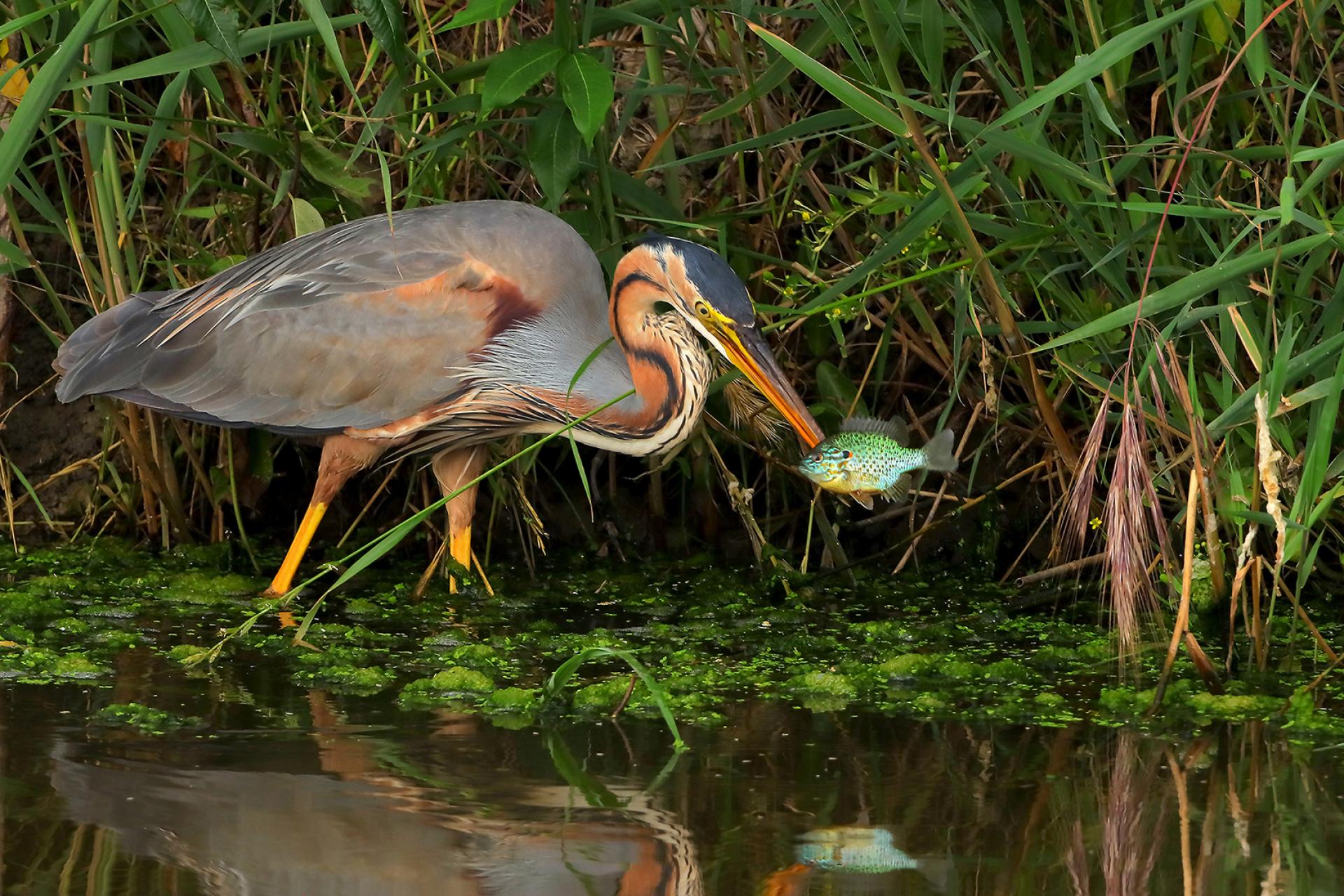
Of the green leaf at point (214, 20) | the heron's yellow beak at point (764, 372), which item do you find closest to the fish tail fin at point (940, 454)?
the heron's yellow beak at point (764, 372)

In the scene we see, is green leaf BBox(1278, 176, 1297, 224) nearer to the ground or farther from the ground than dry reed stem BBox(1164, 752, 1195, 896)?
farther from the ground

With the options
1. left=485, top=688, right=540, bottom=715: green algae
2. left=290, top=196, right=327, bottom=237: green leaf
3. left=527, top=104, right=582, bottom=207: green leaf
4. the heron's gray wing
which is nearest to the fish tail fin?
left=485, top=688, right=540, bottom=715: green algae

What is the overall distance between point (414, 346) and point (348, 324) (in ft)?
0.66

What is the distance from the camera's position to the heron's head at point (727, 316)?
157 inches

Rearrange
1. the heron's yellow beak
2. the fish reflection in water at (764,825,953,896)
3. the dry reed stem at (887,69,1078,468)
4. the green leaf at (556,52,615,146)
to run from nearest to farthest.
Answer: the fish reflection in water at (764,825,953,896), the dry reed stem at (887,69,1078,468), the green leaf at (556,52,615,146), the heron's yellow beak

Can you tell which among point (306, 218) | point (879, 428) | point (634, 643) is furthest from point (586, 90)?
point (634, 643)

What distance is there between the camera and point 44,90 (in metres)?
3.27

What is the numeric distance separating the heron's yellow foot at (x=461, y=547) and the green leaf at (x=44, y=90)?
1.73 metres

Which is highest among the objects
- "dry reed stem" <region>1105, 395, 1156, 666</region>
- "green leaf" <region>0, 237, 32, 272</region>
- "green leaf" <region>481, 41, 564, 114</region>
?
"green leaf" <region>481, 41, 564, 114</region>

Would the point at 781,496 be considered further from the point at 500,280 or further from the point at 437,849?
the point at 437,849

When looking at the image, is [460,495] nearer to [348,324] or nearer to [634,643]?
[348,324]

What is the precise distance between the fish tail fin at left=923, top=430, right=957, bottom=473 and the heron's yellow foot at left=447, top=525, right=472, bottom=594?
1.57m

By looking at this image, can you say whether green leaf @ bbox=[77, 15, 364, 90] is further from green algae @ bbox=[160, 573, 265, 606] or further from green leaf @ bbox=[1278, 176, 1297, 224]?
green leaf @ bbox=[1278, 176, 1297, 224]

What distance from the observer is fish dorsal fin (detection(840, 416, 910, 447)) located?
3719 mm
